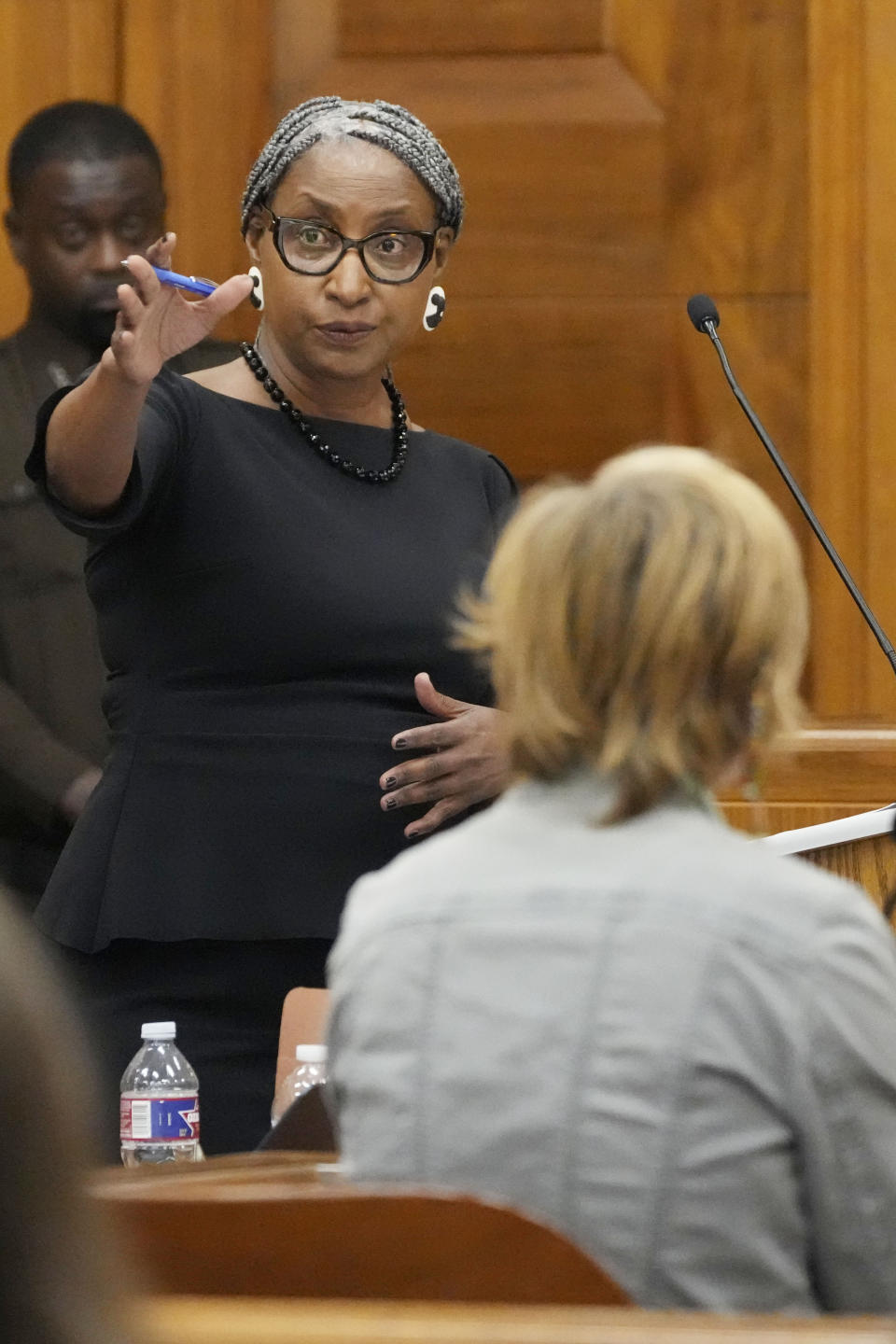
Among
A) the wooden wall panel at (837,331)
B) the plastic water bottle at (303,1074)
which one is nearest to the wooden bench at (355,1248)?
the plastic water bottle at (303,1074)

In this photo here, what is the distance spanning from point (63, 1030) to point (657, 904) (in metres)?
0.56

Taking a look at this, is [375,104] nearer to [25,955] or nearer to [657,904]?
[657,904]


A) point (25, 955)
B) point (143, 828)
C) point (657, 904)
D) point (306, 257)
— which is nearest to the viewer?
point (25, 955)

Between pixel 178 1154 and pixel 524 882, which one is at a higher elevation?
pixel 524 882

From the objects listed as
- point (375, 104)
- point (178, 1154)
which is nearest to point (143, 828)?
point (178, 1154)

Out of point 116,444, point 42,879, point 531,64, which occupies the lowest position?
point 42,879

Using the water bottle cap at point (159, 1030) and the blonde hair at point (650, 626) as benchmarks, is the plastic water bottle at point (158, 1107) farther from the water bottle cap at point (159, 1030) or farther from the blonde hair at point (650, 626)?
the blonde hair at point (650, 626)

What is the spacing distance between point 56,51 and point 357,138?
133cm

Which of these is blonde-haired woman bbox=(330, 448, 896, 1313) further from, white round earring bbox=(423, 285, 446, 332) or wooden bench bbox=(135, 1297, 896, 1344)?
white round earring bbox=(423, 285, 446, 332)

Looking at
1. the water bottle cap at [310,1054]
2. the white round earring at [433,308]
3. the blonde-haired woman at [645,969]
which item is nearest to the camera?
the blonde-haired woman at [645,969]

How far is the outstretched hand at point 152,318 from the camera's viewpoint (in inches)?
66.9

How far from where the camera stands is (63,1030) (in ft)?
1.60

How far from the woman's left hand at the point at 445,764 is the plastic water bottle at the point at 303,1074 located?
345 millimetres

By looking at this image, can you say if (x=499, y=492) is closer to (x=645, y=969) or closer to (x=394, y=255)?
(x=394, y=255)
